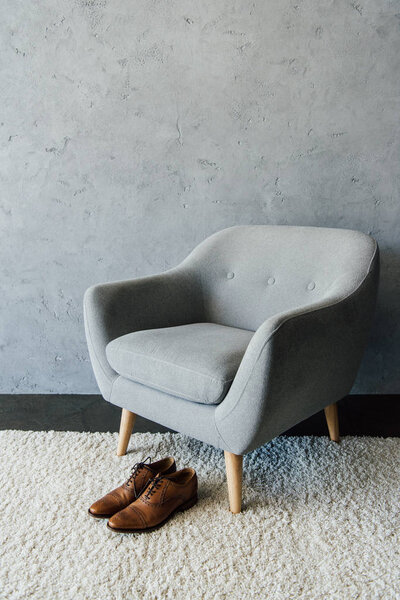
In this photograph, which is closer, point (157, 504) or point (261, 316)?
point (157, 504)

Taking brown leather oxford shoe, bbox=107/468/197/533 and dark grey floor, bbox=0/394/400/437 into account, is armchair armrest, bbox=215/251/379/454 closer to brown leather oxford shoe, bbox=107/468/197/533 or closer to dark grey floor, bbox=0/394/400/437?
brown leather oxford shoe, bbox=107/468/197/533

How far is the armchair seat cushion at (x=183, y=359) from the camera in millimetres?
1532

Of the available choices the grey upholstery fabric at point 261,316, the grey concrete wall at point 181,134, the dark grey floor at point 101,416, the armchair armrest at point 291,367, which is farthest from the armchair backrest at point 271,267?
the dark grey floor at point 101,416

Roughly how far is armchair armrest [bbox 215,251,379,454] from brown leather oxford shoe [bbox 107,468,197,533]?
18 cm

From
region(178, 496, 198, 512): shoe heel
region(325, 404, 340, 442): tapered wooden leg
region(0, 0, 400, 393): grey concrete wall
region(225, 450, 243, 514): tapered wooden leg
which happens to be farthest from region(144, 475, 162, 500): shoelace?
region(0, 0, 400, 393): grey concrete wall

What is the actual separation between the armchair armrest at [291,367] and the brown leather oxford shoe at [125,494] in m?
0.26

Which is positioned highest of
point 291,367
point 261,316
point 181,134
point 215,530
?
point 181,134

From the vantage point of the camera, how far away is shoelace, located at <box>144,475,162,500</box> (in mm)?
1501

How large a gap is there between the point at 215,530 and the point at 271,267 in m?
0.98

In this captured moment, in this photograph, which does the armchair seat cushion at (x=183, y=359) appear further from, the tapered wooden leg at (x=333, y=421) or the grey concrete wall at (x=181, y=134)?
the grey concrete wall at (x=181, y=134)

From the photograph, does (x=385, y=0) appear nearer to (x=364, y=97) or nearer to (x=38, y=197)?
(x=364, y=97)

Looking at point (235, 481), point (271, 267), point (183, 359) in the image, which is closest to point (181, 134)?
point (271, 267)

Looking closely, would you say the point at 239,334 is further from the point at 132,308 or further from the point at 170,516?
the point at 170,516

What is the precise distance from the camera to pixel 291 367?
1.47m
